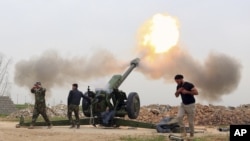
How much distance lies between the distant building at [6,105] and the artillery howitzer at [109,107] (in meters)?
20.7

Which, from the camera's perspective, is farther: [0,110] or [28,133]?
[0,110]

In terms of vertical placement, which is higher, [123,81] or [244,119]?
[123,81]

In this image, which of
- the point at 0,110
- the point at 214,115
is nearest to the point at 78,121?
the point at 214,115

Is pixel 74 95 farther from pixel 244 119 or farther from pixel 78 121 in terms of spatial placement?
pixel 244 119

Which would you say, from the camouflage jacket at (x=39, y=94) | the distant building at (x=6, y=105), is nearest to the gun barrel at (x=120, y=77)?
the camouflage jacket at (x=39, y=94)

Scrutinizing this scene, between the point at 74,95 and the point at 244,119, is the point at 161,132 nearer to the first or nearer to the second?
the point at 74,95

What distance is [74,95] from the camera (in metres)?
18.4

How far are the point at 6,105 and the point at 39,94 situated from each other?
22125mm

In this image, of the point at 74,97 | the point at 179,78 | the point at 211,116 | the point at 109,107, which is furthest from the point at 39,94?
the point at 211,116

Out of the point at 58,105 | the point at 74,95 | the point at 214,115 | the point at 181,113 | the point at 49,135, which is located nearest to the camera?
the point at 181,113

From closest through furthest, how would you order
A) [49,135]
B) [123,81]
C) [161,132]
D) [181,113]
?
[181,113] < [49,135] < [161,132] < [123,81]

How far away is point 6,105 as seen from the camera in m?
39.6

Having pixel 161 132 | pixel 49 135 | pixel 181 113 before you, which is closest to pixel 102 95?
pixel 161 132

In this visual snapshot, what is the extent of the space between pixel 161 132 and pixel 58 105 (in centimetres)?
2164
